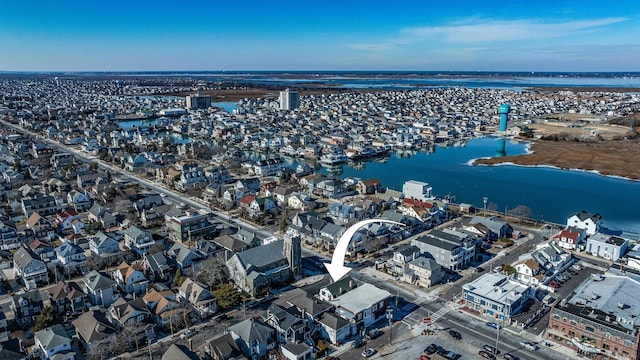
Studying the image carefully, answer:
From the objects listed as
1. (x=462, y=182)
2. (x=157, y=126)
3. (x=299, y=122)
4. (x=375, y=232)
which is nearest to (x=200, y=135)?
(x=157, y=126)

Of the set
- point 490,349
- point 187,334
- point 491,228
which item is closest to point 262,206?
point 187,334

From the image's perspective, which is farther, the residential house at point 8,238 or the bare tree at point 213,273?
the residential house at point 8,238

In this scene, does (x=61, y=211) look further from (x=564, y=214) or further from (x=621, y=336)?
(x=564, y=214)

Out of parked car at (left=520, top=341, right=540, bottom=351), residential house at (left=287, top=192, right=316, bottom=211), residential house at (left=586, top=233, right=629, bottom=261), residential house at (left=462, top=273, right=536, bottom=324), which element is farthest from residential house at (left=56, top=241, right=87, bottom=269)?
residential house at (left=586, top=233, right=629, bottom=261)

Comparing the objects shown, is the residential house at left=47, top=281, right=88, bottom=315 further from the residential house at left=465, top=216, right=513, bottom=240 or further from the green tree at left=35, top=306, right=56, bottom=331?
the residential house at left=465, top=216, right=513, bottom=240

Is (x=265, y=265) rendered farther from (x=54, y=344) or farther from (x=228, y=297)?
(x=54, y=344)

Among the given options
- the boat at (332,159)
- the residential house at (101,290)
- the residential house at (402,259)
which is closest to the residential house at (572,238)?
the residential house at (402,259)

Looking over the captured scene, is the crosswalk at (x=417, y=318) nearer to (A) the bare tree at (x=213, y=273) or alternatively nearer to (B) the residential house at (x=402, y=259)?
(B) the residential house at (x=402, y=259)
